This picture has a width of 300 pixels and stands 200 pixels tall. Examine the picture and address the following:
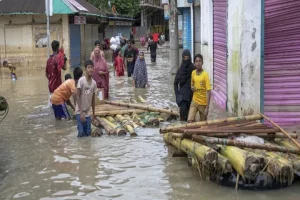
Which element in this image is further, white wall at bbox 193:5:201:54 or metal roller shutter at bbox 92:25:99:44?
metal roller shutter at bbox 92:25:99:44

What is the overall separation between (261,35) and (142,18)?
51.2 meters

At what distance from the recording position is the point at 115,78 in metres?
19.9

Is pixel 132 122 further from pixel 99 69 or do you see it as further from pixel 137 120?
pixel 99 69

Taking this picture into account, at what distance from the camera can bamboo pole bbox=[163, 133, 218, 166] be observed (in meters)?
5.61

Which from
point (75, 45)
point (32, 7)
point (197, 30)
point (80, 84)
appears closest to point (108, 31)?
point (75, 45)

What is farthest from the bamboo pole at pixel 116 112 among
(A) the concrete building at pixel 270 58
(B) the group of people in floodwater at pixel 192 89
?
(A) the concrete building at pixel 270 58

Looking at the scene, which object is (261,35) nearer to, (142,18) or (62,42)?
(62,42)

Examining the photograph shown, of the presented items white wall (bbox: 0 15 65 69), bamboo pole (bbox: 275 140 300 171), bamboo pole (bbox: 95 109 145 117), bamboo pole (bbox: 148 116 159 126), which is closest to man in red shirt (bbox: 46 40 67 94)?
bamboo pole (bbox: 95 109 145 117)

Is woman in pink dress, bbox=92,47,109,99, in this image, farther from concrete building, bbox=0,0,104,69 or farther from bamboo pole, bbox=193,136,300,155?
concrete building, bbox=0,0,104,69

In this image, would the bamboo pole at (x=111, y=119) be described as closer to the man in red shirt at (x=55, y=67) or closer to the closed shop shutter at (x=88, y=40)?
the man in red shirt at (x=55, y=67)

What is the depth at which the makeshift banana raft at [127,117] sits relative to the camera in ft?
29.2

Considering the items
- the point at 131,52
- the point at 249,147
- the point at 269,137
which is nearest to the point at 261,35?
the point at 269,137

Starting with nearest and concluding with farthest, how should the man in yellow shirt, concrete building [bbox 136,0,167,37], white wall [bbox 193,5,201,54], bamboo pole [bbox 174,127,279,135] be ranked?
bamboo pole [bbox 174,127,279,135] → the man in yellow shirt → white wall [bbox 193,5,201,54] → concrete building [bbox 136,0,167,37]

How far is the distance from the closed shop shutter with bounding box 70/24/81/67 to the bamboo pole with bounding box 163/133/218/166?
63.0 feet
